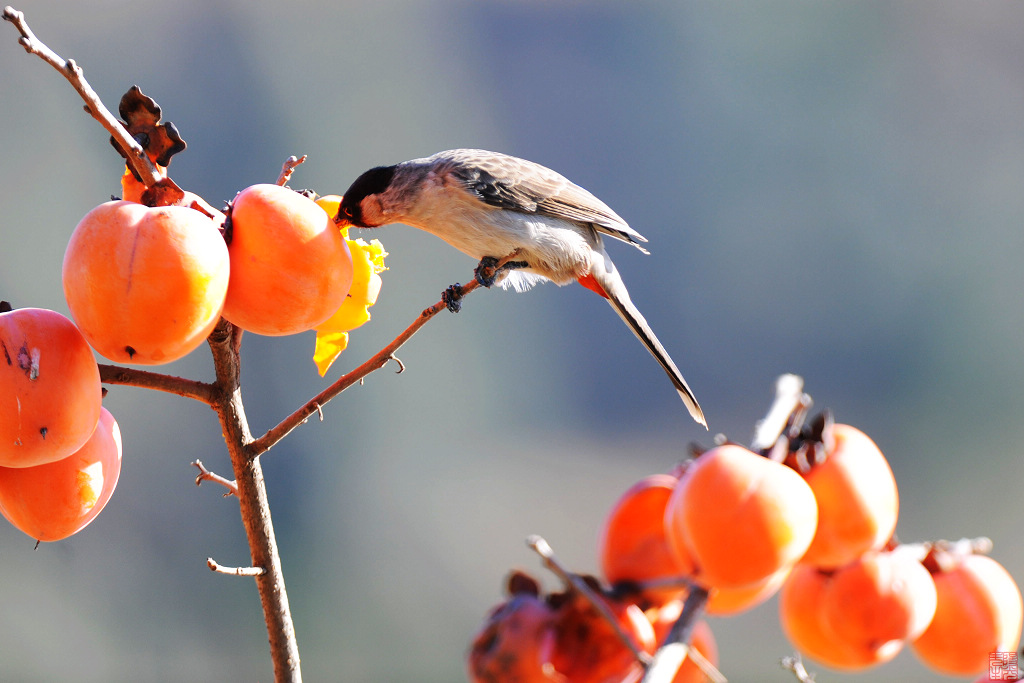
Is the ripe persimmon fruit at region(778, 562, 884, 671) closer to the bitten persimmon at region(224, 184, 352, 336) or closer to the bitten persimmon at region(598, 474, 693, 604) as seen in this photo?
the bitten persimmon at region(598, 474, 693, 604)

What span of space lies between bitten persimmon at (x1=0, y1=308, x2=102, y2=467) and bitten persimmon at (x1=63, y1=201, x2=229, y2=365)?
0.04 metres

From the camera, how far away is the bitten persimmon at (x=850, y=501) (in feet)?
2.61

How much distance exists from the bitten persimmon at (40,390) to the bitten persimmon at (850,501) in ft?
2.37

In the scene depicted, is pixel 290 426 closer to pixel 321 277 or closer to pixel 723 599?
pixel 321 277

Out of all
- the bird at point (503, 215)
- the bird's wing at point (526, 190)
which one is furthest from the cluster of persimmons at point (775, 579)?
the bird's wing at point (526, 190)

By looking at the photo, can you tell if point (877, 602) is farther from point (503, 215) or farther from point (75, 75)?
point (503, 215)

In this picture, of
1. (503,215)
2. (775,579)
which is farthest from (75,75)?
(503,215)

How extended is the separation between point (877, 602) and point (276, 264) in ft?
2.29

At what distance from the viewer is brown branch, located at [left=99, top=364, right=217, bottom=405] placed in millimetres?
877

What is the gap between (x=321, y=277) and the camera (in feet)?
2.95

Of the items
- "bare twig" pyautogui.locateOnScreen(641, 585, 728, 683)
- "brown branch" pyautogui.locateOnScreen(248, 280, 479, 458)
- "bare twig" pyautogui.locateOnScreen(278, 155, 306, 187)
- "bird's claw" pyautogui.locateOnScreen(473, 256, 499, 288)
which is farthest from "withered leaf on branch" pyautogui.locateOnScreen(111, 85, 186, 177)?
"bird's claw" pyautogui.locateOnScreen(473, 256, 499, 288)

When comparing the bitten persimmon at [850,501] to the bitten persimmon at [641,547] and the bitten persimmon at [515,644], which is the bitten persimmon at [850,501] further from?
the bitten persimmon at [515,644]

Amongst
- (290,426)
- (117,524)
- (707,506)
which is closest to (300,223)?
(290,426)

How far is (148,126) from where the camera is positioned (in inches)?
35.3
